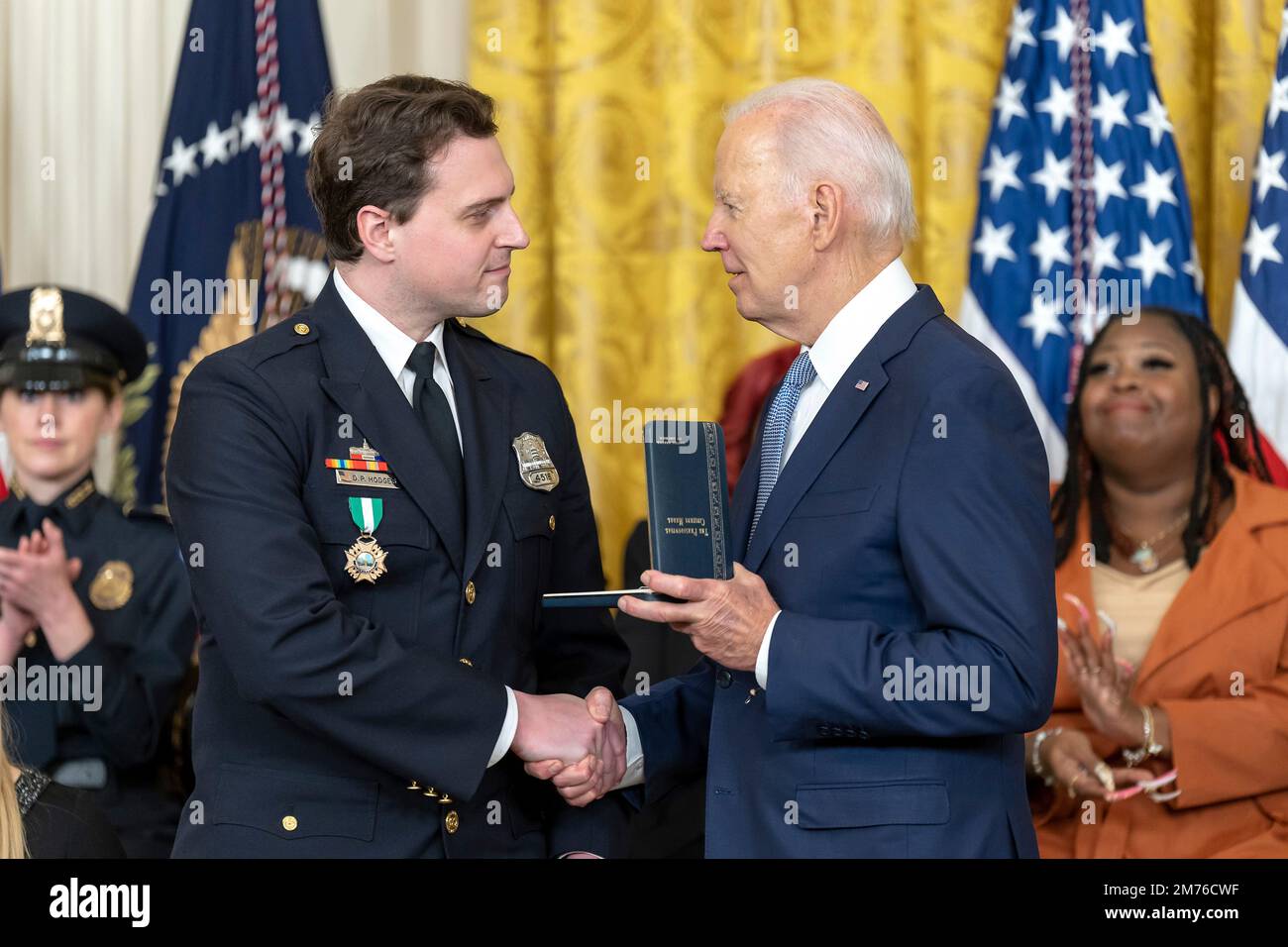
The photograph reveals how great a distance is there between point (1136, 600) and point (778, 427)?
1.74 meters

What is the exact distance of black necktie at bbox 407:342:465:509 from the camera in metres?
2.58

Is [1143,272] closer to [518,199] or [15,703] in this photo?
[518,199]

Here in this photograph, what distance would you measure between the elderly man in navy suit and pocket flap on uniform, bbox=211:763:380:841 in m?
0.30

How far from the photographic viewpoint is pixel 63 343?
415 centimetres

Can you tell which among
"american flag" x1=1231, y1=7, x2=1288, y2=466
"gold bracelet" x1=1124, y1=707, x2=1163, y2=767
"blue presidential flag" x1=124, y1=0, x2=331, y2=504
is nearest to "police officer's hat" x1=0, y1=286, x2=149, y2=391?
"blue presidential flag" x1=124, y1=0, x2=331, y2=504

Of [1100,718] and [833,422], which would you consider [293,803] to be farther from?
[1100,718]

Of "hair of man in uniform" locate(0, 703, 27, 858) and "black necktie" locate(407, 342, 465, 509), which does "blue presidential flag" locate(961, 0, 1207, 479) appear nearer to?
"black necktie" locate(407, 342, 465, 509)

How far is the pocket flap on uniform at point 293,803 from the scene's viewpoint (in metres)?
2.38

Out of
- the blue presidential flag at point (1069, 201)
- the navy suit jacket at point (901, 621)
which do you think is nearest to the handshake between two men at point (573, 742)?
the navy suit jacket at point (901, 621)

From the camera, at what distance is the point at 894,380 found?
7.79 feet

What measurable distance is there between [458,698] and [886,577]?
2.16ft

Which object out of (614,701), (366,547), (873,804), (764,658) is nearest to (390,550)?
(366,547)

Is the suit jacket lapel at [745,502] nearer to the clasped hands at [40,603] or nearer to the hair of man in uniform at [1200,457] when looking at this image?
the hair of man in uniform at [1200,457]

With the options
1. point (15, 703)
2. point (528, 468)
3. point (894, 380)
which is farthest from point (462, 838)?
point (15, 703)
